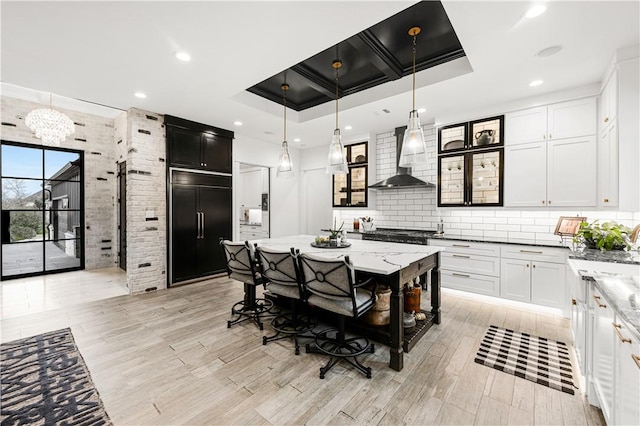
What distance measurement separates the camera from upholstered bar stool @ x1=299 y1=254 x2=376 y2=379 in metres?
2.11

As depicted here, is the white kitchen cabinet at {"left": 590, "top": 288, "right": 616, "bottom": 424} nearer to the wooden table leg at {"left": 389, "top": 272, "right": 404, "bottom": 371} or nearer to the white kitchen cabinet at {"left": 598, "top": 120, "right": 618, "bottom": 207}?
the wooden table leg at {"left": 389, "top": 272, "right": 404, "bottom": 371}

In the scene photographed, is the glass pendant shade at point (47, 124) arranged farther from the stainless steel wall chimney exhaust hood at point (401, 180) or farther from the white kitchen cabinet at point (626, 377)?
the white kitchen cabinet at point (626, 377)

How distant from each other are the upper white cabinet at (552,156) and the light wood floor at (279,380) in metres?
1.53

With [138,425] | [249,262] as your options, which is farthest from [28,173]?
[138,425]

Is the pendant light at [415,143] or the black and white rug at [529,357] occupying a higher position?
the pendant light at [415,143]

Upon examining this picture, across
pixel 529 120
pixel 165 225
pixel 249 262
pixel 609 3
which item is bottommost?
pixel 249 262

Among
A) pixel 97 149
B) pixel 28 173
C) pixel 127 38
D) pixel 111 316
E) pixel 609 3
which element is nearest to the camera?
pixel 609 3

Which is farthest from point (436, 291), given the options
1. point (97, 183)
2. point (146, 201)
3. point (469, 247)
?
point (97, 183)

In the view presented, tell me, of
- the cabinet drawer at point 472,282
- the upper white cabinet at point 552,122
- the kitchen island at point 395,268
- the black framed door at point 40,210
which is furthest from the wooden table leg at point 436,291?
the black framed door at point 40,210

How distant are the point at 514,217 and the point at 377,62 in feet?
9.94

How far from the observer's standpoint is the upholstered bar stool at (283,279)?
2.49 meters

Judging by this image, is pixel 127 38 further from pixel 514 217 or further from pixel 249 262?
pixel 514 217

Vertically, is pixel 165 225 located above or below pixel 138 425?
above

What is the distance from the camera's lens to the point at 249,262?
2959 mm
